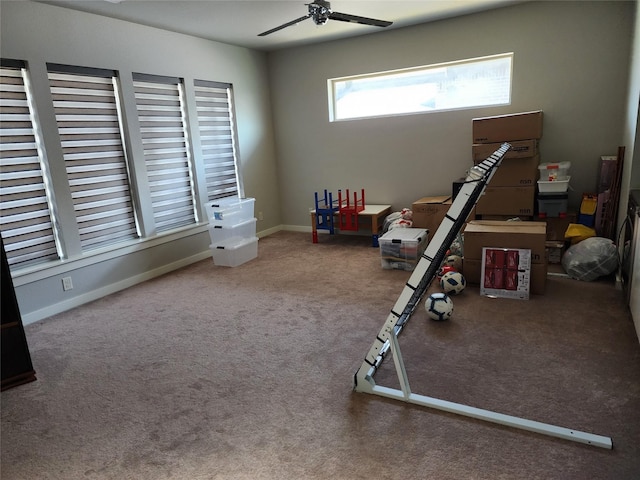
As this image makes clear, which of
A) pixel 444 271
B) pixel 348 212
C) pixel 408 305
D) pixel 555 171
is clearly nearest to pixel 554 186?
pixel 555 171

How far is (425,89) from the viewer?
496cm

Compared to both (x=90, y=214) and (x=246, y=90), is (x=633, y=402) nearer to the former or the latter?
(x=90, y=214)

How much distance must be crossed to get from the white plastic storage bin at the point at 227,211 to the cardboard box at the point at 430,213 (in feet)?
6.48

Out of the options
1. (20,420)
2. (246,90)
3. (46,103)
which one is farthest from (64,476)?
(246,90)

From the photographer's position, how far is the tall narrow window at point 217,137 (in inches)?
198

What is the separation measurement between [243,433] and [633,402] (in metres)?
1.91

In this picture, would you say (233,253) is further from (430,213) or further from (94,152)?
(430,213)

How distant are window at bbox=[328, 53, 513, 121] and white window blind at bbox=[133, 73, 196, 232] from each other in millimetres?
2043

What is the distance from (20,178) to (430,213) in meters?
3.91

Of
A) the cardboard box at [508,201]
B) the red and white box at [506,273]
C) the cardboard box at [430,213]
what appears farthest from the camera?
the cardboard box at [430,213]

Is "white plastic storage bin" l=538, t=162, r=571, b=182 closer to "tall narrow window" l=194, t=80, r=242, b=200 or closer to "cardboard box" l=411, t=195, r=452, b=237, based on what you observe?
"cardboard box" l=411, t=195, r=452, b=237

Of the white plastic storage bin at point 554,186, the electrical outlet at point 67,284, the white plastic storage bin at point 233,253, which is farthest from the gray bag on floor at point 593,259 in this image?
the electrical outlet at point 67,284

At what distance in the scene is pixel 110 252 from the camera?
3.99 meters

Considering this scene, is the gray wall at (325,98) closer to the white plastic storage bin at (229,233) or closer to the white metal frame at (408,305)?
the white plastic storage bin at (229,233)
